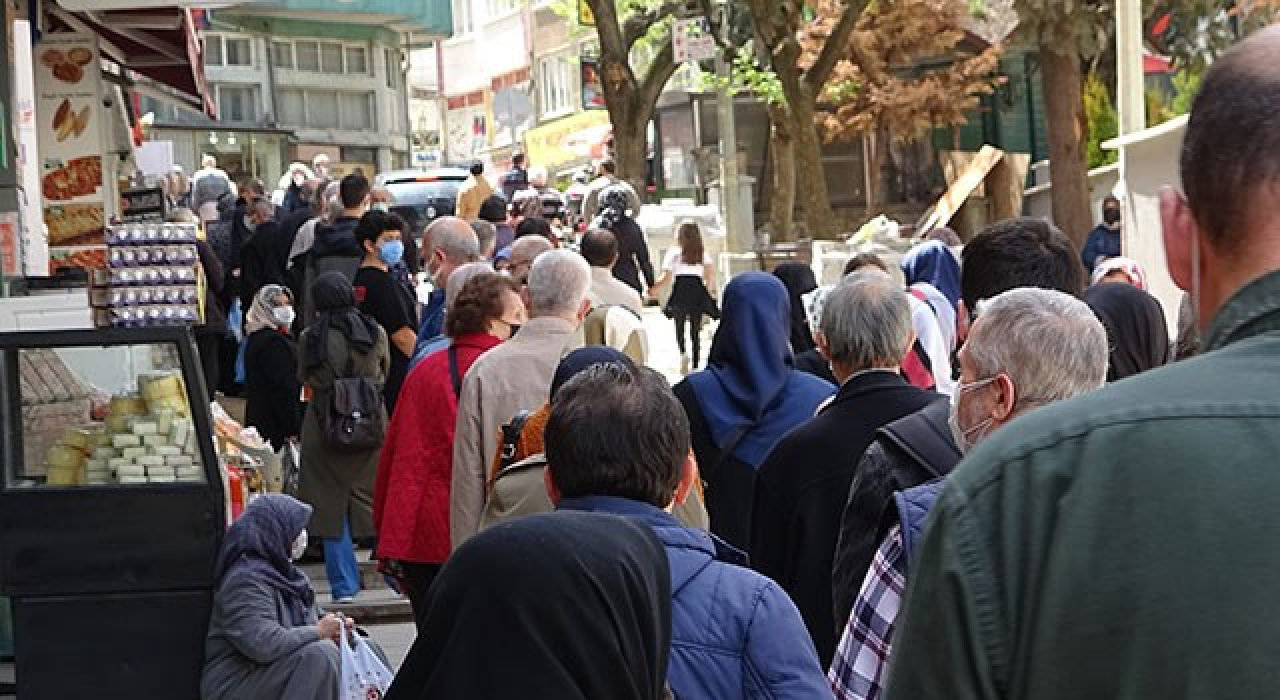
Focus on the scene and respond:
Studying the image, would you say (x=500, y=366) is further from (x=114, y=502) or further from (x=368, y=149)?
(x=368, y=149)

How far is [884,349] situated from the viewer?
20.2 feet

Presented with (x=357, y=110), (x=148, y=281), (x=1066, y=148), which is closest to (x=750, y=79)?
(x=1066, y=148)

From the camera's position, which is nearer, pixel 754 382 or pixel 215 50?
pixel 754 382

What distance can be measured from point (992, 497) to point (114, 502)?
6.06 m

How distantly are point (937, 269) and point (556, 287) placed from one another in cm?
Answer: 343

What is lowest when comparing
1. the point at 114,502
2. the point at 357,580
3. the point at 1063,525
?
the point at 357,580

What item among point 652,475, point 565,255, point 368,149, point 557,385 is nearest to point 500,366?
point 565,255

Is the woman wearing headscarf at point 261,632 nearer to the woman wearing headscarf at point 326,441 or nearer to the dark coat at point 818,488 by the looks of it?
the dark coat at point 818,488

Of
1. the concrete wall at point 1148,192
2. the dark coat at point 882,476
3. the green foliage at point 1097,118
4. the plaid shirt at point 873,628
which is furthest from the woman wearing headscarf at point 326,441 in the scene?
the green foliage at point 1097,118

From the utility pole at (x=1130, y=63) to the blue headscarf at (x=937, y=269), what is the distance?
11.2 metres

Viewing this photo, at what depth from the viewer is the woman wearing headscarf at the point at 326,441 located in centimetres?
1154

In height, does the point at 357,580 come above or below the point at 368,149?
below

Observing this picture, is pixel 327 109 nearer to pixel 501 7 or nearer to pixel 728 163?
pixel 501 7

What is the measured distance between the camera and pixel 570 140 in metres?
65.2
